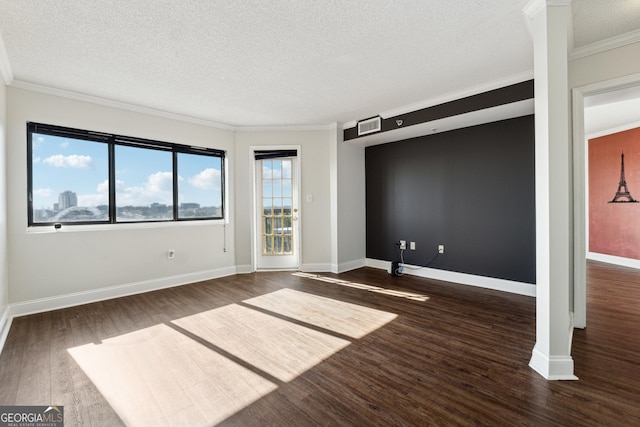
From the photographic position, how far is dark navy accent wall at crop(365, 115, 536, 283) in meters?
3.65

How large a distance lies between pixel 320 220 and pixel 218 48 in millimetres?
3132

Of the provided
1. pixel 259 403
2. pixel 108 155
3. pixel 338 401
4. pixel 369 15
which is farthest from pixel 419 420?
pixel 108 155

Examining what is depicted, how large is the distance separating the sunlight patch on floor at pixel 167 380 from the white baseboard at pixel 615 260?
7006 millimetres

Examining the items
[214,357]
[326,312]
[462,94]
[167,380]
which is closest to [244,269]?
[326,312]

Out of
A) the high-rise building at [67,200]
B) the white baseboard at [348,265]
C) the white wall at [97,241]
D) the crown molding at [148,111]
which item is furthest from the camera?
the white baseboard at [348,265]

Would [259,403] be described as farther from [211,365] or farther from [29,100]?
[29,100]

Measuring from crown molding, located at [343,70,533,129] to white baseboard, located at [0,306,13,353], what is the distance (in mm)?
4966

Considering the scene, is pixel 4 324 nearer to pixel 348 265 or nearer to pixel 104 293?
pixel 104 293

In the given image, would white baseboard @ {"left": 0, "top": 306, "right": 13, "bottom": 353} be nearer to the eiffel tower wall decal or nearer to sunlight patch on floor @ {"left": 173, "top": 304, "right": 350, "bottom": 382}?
sunlight patch on floor @ {"left": 173, "top": 304, "right": 350, "bottom": 382}

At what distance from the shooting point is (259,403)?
1.69m

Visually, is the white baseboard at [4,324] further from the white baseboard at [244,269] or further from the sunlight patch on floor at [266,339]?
the white baseboard at [244,269]

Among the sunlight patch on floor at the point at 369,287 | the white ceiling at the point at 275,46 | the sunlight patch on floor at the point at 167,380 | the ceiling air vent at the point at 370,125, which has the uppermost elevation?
the white ceiling at the point at 275,46

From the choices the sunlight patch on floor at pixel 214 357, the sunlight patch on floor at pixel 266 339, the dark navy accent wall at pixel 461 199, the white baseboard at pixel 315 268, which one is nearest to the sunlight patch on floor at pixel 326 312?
the sunlight patch on floor at pixel 214 357

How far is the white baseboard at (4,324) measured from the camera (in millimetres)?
2487
